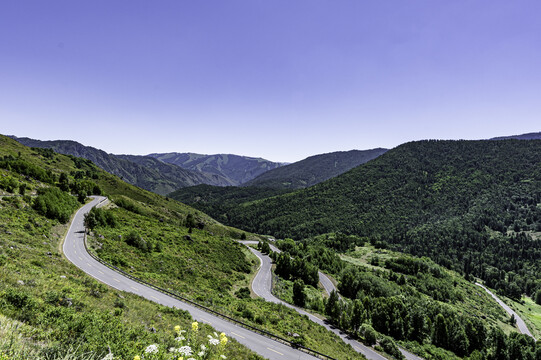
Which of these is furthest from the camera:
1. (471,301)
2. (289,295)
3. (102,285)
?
(471,301)

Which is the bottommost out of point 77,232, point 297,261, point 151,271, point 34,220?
point 297,261

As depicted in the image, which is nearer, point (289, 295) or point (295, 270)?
point (289, 295)

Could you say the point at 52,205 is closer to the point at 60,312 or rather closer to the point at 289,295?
the point at 60,312

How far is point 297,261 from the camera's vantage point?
83.1m

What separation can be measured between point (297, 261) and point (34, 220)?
68.7 metres

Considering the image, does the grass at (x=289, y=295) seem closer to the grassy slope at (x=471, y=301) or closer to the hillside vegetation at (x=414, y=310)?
the hillside vegetation at (x=414, y=310)

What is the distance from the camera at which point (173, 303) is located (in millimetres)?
28094

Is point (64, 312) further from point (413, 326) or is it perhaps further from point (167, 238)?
point (413, 326)

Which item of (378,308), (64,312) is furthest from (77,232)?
(378,308)

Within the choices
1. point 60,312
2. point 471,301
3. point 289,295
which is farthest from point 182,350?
point 471,301

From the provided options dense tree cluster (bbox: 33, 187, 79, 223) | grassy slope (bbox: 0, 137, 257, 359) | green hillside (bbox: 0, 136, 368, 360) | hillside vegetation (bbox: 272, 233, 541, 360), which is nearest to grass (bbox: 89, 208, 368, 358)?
green hillside (bbox: 0, 136, 368, 360)

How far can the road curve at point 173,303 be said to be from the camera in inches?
934

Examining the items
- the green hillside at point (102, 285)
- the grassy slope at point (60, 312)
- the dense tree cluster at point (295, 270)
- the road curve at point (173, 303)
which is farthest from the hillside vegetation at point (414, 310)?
the grassy slope at point (60, 312)

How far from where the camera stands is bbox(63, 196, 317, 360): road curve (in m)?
23.7
